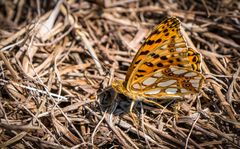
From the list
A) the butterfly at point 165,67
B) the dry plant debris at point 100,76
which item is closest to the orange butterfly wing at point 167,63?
the butterfly at point 165,67

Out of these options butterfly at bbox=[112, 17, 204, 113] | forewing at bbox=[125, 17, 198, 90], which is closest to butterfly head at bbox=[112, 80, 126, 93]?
butterfly at bbox=[112, 17, 204, 113]

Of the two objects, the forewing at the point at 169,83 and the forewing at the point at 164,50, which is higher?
the forewing at the point at 164,50

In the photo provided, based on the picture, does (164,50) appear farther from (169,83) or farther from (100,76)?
(100,76)

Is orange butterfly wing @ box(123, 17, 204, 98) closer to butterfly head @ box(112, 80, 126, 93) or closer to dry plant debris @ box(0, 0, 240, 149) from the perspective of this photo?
butterfly head @ box(112, 80, 126, 93)

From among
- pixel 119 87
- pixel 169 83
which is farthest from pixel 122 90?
pixel 169 83

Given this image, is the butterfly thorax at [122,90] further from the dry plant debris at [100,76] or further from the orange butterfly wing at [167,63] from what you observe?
the dry plant debris at [100,76]
